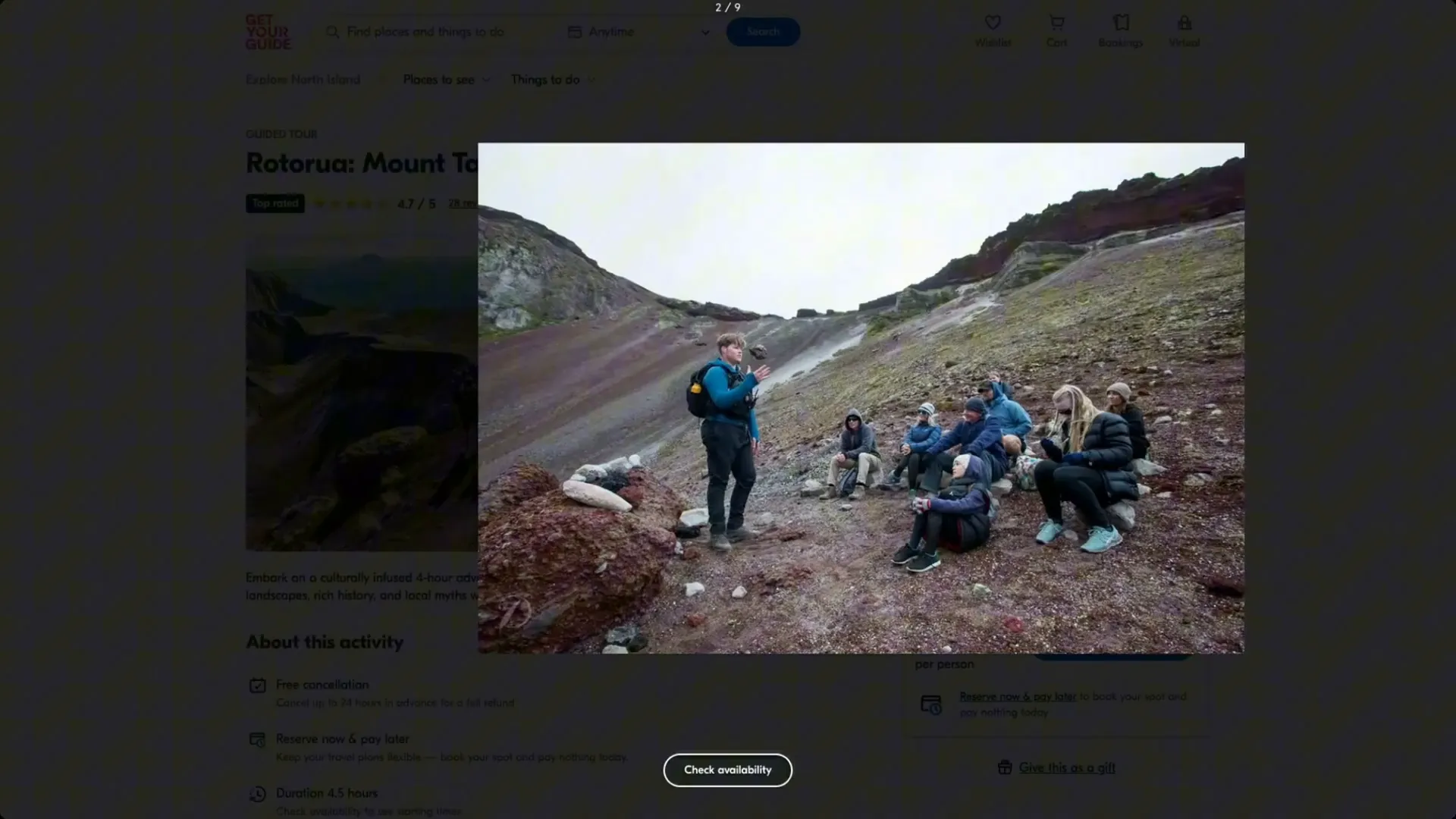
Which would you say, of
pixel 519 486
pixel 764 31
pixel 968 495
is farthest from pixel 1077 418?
pixel 519 486

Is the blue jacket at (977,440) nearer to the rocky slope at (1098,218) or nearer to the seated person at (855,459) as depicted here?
the seated person at (855,459)

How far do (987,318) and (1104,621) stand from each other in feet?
40.8

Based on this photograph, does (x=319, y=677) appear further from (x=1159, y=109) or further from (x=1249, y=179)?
(x=1249, y=179)

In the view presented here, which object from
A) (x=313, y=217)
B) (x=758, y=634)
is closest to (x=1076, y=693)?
(x=758, y=634)

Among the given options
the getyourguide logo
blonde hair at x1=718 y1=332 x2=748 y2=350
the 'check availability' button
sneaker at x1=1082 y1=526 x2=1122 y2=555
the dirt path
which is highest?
the getyourguide logo

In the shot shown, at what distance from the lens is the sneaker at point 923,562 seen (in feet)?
11.9

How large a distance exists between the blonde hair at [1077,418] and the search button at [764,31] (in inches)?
115

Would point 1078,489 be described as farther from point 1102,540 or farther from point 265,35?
point 265,35

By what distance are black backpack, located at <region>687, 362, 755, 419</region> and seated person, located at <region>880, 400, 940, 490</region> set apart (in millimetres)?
1931

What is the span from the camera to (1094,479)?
12.0 feet

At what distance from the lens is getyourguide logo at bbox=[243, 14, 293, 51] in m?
3.12

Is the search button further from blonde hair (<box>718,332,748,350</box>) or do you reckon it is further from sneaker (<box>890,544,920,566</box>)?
sneaker (<box>890,544,920,566</box>)

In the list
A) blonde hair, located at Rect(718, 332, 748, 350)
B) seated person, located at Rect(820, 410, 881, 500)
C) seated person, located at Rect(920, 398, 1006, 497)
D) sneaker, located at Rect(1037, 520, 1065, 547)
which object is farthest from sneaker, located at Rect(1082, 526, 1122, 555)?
blonde hair, located at Rect(718, 332, 748, 350)

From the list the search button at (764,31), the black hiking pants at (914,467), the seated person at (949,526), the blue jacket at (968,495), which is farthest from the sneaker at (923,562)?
the search button at (764,31)
